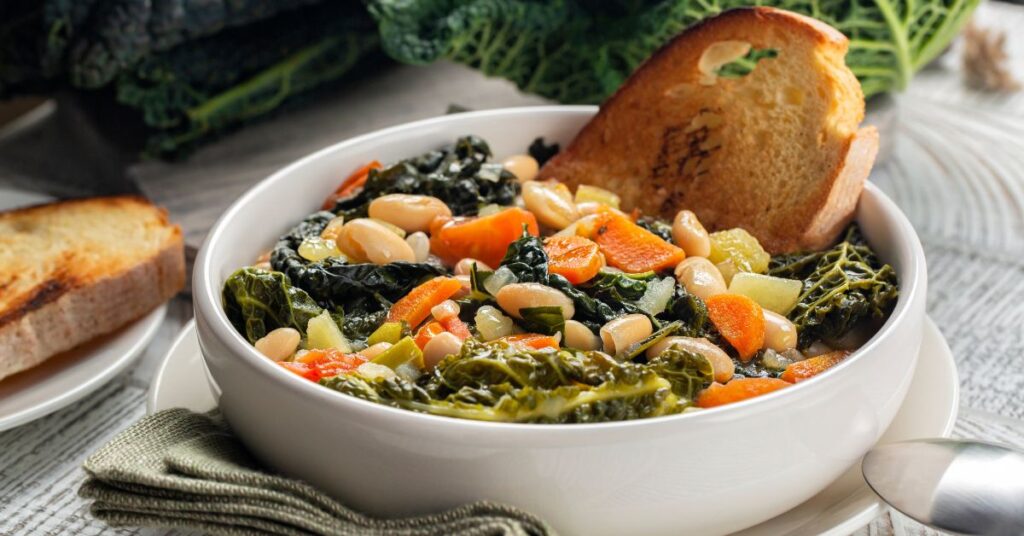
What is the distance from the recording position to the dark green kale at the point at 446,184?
3.10 metres

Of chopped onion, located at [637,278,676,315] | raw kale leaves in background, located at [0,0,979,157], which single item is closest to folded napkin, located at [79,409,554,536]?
chopped onion, located at [637,278,676,315]

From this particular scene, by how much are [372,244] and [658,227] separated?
83 centimetres

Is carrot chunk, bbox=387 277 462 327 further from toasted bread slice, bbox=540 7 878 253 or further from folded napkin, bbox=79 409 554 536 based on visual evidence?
toasted bread slice, bbox=540 7 878 253

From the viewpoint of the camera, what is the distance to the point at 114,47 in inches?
165

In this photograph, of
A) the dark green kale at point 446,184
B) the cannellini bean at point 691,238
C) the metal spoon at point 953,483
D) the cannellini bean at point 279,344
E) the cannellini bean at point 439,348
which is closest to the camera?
the metal spoon at point 953,483

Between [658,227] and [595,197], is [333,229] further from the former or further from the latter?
[658,227]

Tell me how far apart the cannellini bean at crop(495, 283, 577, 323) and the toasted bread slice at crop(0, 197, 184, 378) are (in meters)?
1.58

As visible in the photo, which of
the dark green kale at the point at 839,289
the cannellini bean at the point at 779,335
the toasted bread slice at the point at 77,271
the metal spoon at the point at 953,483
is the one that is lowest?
the toasted bread slice at the point at 77,271

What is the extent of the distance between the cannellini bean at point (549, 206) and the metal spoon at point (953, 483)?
1086 mm

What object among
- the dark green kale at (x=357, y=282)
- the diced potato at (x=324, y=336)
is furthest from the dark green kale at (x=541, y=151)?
the diced potato at (x=324, y=336)

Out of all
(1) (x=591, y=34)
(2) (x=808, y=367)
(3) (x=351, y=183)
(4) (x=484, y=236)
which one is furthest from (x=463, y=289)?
(1) (x=591, y=34)

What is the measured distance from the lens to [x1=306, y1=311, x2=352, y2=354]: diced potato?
2.51 meters

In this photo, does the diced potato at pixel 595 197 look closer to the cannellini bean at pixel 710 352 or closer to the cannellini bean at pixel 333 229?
the cannellini bean at pixel 333 229

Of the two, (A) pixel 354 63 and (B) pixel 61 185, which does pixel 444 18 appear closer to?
→ (A) pixel 354 63
